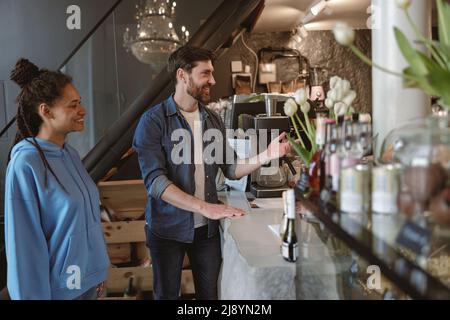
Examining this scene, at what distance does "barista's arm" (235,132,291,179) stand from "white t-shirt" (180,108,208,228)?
220 millimetres

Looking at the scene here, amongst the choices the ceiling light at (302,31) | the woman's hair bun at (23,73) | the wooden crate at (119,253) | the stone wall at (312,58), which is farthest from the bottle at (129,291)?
the ceiling light at (302,31)

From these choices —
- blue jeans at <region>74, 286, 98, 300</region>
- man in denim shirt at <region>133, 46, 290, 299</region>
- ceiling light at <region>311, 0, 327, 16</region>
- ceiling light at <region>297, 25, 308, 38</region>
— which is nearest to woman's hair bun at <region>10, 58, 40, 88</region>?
man in denim shirt at <region>133, 46, 290, 299</region>

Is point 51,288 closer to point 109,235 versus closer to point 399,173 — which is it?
point 399,173

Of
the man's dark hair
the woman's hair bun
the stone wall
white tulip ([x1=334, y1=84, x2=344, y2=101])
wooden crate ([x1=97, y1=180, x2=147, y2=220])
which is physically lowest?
wooden crate ([x1=97, y1=180, x2=147, y2=220])

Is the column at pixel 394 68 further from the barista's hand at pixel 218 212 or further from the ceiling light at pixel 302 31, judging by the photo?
the ceiling light at pixel 302 31

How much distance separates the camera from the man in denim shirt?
89.5 inches

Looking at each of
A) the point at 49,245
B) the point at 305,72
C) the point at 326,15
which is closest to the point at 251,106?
the point at 49,245

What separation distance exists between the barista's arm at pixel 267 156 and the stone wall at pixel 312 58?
3.42 metres

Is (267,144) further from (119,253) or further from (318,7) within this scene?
(318,7)

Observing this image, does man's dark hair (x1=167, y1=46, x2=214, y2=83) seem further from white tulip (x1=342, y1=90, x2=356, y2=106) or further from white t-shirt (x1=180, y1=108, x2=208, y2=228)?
white tulip (x1=342, y1=90, x2=356, y2=106)

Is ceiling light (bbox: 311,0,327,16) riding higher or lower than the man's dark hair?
higher

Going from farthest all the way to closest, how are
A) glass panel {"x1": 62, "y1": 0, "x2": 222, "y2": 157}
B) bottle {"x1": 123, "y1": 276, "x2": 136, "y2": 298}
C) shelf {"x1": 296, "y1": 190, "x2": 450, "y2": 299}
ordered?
glass panel {"x1": 62, "y1": 0, "x2": 222, "y2": 157}
bottle {"x1": 123, "y1": 276, "x2": 136, "y2": 298}
shelf {"x1": 296, "y1": 190, "x2": 450, "y2": 299}
